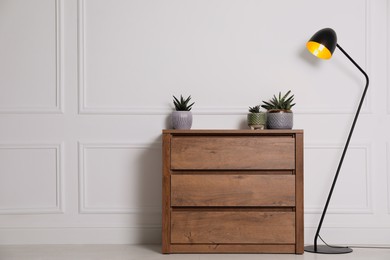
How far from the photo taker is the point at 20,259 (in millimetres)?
3338

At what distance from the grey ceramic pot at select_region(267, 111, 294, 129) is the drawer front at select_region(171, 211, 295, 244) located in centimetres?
54

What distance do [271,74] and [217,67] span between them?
1.20 feet

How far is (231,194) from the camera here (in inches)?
136

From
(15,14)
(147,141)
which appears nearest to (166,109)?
(147,141)

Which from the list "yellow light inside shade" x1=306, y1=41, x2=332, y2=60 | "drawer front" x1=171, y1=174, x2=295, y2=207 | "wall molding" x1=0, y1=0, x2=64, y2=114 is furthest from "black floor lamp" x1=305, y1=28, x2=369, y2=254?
"wall molding" x1=0, y1=0, x2=64, y2=114

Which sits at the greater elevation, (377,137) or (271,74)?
(271,74)

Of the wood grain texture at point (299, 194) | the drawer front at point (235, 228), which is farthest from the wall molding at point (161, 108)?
the drawer front at point (235, 228)

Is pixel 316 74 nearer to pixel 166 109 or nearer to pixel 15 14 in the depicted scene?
pixel 166 109

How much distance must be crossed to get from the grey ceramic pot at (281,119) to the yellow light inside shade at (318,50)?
0.42 m

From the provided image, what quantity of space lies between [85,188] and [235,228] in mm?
1087

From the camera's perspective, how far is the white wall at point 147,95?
3.89 metres

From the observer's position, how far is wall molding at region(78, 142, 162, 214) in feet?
12.8

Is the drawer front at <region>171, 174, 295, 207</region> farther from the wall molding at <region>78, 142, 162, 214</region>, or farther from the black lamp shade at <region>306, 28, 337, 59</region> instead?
the black lamp shade at <region>306, 28, 337, 59</region>

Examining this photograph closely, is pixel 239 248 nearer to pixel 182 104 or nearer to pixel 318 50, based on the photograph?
pixel 182 104
